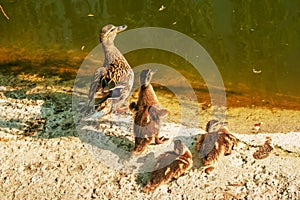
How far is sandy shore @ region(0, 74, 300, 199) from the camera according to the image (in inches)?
192

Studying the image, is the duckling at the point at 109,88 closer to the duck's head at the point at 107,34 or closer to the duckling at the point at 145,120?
the duckling at the point at 145,120

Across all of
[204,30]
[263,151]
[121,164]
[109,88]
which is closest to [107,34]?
[109,88]

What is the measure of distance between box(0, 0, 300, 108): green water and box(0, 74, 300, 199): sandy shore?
1.03 metres

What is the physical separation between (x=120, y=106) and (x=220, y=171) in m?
1.76

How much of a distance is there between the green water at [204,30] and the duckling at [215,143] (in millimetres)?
1676

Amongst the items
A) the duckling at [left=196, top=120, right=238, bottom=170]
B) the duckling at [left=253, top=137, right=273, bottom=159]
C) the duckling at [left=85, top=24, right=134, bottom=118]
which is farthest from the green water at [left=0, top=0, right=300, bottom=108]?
the duckling at [left=196, top=120, right=238, bottom=170]

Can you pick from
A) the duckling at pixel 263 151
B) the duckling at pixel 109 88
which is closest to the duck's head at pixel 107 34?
the duckling at pixel 109 88

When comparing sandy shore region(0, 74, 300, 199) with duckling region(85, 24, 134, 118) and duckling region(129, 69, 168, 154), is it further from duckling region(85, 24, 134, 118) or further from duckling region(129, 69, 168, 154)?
duckling region(85, 24, 134, 118)

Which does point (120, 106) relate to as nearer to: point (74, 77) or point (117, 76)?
point (117, 76)

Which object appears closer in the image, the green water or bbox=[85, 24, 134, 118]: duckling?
bbox=[85, 24, 134, 118]: duckling

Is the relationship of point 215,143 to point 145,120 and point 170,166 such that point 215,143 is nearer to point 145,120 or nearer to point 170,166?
point 170,166

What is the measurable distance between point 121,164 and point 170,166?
64cm

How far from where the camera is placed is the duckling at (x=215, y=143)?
16.9 feet

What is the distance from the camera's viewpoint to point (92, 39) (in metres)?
8.87
